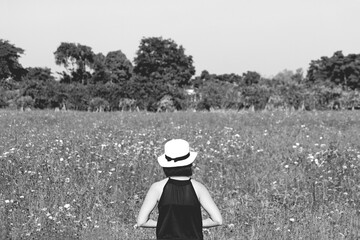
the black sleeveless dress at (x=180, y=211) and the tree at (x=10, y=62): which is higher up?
the tree at (x=10, y=62)

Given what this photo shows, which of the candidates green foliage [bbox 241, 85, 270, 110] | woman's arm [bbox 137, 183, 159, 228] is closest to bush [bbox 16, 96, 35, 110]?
green foliage [bbox 241, 85, 270, 110]

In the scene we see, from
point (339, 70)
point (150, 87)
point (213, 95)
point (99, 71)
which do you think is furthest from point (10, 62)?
point (339, 70)

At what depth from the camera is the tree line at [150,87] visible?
46.8 m

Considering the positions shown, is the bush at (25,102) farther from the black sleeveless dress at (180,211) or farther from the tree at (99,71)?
the black sleeveless dress at (180,211)

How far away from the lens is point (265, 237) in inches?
249

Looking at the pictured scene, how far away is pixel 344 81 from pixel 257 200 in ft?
244

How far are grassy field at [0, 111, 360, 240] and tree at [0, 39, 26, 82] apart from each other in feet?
207

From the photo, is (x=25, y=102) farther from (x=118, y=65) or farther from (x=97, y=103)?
(x=118, y=65)

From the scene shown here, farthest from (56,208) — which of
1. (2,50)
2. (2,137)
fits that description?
(2,50)

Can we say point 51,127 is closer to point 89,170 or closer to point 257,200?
point 89,170

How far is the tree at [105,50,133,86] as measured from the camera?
73.0 metres

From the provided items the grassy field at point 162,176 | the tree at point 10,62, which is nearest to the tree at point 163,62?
the tree at point 10,62

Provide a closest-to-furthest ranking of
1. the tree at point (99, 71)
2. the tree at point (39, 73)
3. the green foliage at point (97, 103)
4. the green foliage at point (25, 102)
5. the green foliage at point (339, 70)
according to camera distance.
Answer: the green foliage at point (25, 102), the green foliage at point (97, 103), the tree at point (99, 71), the tree at point (39, 73), the green foliage at point (339, 70)

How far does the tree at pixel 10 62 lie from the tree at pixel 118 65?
12.5 meters
